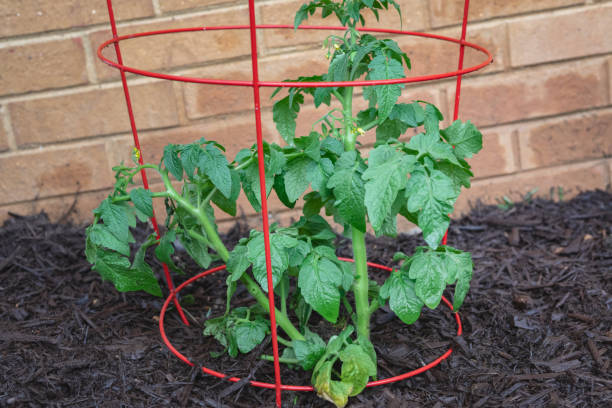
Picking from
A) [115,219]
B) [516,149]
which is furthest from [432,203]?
[516,149]

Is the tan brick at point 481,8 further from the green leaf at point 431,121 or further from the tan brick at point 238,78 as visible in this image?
the green leaf at point 431,121

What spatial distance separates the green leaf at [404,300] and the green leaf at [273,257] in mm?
231

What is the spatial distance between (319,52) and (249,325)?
103cm

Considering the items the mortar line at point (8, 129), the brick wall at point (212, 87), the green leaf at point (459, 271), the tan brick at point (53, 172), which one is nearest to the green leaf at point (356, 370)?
the green leaf at point (459, 271)

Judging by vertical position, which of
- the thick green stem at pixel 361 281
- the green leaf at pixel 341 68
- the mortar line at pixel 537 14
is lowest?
the thick green stem at pixel 361 281

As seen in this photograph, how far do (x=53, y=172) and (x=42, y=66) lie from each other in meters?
0.36

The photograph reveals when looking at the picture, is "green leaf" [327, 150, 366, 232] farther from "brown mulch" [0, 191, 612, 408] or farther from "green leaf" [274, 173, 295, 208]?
"brown mulch" [0, 191, 612, 408]

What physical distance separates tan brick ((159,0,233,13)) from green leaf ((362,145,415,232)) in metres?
1.12

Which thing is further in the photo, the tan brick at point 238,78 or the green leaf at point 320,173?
the tan brick at point 238,78

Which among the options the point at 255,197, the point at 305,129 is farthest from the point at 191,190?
the point at 305,129

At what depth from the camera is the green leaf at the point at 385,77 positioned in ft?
3.77

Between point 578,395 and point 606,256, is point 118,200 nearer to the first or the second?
point 578,395

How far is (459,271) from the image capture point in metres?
1.25

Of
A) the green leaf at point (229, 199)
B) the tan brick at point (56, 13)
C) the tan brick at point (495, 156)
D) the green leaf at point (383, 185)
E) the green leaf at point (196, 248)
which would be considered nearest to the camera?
the green leaf at point (383, 185)
